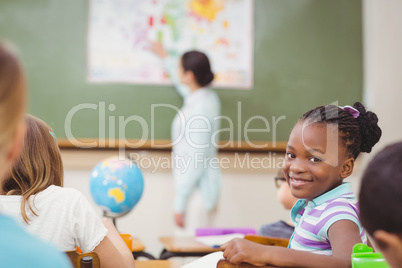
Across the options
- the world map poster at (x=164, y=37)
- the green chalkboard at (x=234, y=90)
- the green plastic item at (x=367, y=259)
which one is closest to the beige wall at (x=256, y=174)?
the green chalkboard at (x=234, y=90)

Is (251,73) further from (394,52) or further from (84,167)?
(84,167)

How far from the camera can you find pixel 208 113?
379 centimetres

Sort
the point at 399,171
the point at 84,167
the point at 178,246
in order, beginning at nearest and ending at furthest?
1. the point at 399,171
2. the point at 178,246
3. the point at 84,167

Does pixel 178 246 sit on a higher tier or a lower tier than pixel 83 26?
lower

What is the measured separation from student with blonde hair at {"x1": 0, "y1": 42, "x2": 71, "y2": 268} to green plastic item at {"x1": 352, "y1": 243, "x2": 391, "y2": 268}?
635mm

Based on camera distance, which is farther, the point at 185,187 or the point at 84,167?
the point at 84,167

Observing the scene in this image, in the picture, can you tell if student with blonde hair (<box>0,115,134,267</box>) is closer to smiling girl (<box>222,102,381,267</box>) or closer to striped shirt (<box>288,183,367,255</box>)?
smiling girl (<box>222,102,381,267</box>)

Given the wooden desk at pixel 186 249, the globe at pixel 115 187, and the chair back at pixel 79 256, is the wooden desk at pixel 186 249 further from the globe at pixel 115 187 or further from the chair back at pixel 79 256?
the chair back at pixel 79 256

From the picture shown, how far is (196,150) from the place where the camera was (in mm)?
3805

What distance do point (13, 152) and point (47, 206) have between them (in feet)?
2.58

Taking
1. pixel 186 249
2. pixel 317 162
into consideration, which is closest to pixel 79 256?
pixel 317 162

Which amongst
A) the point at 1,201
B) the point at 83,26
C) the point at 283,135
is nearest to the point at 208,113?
the point at 283,135

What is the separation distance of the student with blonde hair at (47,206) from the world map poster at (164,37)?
277 cm

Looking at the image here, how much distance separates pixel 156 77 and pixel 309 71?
126 centimetres
